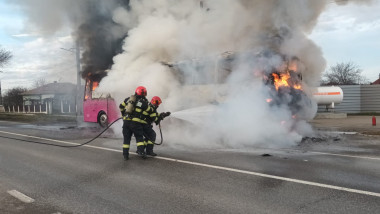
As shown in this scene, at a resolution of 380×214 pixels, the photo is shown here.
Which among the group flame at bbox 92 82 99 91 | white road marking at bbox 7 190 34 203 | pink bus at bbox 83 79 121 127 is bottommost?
white road marking at bbox 7 190 34 203

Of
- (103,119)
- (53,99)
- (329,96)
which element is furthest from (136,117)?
(53,99)

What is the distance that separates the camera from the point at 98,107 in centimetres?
1392

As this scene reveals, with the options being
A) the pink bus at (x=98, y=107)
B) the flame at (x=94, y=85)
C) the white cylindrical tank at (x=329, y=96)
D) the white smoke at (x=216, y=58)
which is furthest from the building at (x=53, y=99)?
the white cylindrical tank at (x=329, y=96)

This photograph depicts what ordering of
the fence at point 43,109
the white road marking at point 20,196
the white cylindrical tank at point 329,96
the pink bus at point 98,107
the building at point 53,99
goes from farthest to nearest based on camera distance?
1. the fence at point 43,109
2. the building at point 53,99
3. the white cylindrical tank at point 329,96
4. the pink bus at point 98,107
5. the white road marking at point 20,196

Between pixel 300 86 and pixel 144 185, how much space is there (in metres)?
6.24

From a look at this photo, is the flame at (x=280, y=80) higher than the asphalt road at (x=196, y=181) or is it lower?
higher

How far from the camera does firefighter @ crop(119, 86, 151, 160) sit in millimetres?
6766

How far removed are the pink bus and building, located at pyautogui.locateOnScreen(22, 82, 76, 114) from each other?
847 cm

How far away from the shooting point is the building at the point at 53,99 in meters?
26.9

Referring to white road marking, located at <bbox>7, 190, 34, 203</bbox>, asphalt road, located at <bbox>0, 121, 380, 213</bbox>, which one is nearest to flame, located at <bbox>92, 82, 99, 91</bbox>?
asphalt road, located at <bbox>0, 121, 380, 213</bbox>

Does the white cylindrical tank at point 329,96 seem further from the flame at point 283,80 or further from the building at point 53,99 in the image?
the building at point 53,99

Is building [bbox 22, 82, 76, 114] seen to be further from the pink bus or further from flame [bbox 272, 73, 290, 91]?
flame [bbox 272, 73, 290, 91]

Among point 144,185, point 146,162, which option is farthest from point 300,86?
point 144,185

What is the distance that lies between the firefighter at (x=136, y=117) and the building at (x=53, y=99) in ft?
55.3
